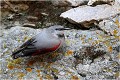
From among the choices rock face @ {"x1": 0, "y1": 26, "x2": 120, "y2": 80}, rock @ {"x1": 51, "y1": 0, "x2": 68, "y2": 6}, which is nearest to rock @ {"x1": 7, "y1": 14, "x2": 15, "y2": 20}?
rock face @ {"x1": 0, "y1": 26, "x2": 120, "y2": 80}

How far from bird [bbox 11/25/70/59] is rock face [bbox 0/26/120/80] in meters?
0.17

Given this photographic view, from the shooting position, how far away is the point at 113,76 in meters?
2.68

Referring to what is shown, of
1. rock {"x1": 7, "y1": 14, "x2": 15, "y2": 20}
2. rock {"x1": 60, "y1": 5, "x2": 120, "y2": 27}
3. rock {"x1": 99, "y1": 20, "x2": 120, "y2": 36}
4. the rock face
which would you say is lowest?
the rock face

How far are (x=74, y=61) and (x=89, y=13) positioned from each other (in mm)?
679

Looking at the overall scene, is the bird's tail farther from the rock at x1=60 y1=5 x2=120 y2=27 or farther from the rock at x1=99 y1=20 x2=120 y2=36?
the rock at x1=99 y1=20 x2=120 y2=36

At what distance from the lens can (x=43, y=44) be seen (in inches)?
107

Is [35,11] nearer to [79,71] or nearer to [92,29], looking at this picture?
[92,29]

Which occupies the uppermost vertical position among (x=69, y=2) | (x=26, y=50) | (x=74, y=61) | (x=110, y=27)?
(x=69, y=2)

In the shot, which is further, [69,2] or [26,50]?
[69,2]

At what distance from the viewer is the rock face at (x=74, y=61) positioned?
9.07ft

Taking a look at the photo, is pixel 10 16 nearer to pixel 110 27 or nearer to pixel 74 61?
pixel 74 61

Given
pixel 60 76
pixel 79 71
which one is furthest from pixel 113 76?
pixel 60 76

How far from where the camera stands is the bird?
2707 mm

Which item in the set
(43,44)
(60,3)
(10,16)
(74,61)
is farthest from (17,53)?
(60,3)
